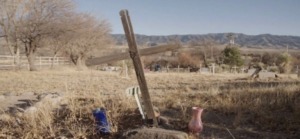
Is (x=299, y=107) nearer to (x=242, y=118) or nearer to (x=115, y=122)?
(x=242, y=118)

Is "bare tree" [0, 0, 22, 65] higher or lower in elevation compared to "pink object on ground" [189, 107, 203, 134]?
higher

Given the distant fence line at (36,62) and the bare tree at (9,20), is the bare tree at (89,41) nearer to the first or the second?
the distant fence line at (36,62)

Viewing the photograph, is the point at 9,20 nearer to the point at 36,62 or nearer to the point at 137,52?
the point at 36,62

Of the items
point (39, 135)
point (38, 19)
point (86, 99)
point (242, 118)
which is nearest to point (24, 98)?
point (86, 99)

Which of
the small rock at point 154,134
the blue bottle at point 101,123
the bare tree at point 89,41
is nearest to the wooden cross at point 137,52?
the small rock at point 154,134

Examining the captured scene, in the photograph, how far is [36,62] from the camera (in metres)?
31.6

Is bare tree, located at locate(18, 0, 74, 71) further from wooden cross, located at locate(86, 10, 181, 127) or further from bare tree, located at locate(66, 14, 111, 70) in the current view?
wooden cross, located at locate(86, 10, 181, 127)

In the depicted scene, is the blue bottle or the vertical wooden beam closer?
the vertical wooden beam

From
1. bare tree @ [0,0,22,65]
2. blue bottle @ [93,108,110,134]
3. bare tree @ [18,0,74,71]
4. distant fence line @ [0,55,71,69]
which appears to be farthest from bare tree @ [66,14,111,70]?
blue bottle @ [93,108,110,134]

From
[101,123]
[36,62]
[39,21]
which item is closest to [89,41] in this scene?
[36,62]

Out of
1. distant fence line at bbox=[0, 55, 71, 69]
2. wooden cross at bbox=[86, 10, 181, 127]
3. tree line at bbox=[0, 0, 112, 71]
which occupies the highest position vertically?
tree line at bbox=[0, 0, 112, 71]

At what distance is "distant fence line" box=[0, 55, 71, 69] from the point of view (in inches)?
1027

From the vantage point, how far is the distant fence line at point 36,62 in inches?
1027

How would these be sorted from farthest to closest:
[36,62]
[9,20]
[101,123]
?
[36,62]
[9,20]
[101,123]
